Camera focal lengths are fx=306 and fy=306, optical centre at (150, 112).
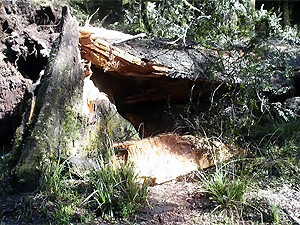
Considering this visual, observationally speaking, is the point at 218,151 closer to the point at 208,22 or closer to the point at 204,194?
the point at 204,194

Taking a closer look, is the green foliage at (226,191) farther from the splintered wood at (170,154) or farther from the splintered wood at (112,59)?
the splintered wood at (112,59)

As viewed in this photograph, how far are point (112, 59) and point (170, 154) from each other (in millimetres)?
1482

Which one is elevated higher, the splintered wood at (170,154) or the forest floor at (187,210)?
the splintered wood at (170,154)

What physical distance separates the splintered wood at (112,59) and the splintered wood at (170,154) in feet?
3.66

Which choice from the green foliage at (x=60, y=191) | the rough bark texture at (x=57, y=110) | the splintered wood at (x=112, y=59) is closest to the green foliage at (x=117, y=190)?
the green foliage at (x=60, y=191)

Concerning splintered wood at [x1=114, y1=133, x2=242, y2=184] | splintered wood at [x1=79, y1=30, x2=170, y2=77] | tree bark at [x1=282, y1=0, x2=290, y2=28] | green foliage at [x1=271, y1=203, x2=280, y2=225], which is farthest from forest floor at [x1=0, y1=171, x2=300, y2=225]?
tree bark at [x1=282, y1=0, x2=290, y2=28]

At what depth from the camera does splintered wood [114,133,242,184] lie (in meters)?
3.32

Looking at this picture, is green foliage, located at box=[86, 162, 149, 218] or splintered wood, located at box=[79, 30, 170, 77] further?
splintered wood, located at box=[79, 30, 170, 77]

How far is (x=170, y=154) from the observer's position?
3.54 metres

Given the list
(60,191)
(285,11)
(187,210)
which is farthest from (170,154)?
(285,11)

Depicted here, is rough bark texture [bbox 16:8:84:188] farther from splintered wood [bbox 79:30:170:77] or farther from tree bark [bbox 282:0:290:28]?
tree bark [bbox 282:0:290:28]

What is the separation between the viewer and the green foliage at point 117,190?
2.66 metres

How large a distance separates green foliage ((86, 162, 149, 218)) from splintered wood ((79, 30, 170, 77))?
5.23 ft

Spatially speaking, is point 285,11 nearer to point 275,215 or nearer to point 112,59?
point 112,59
